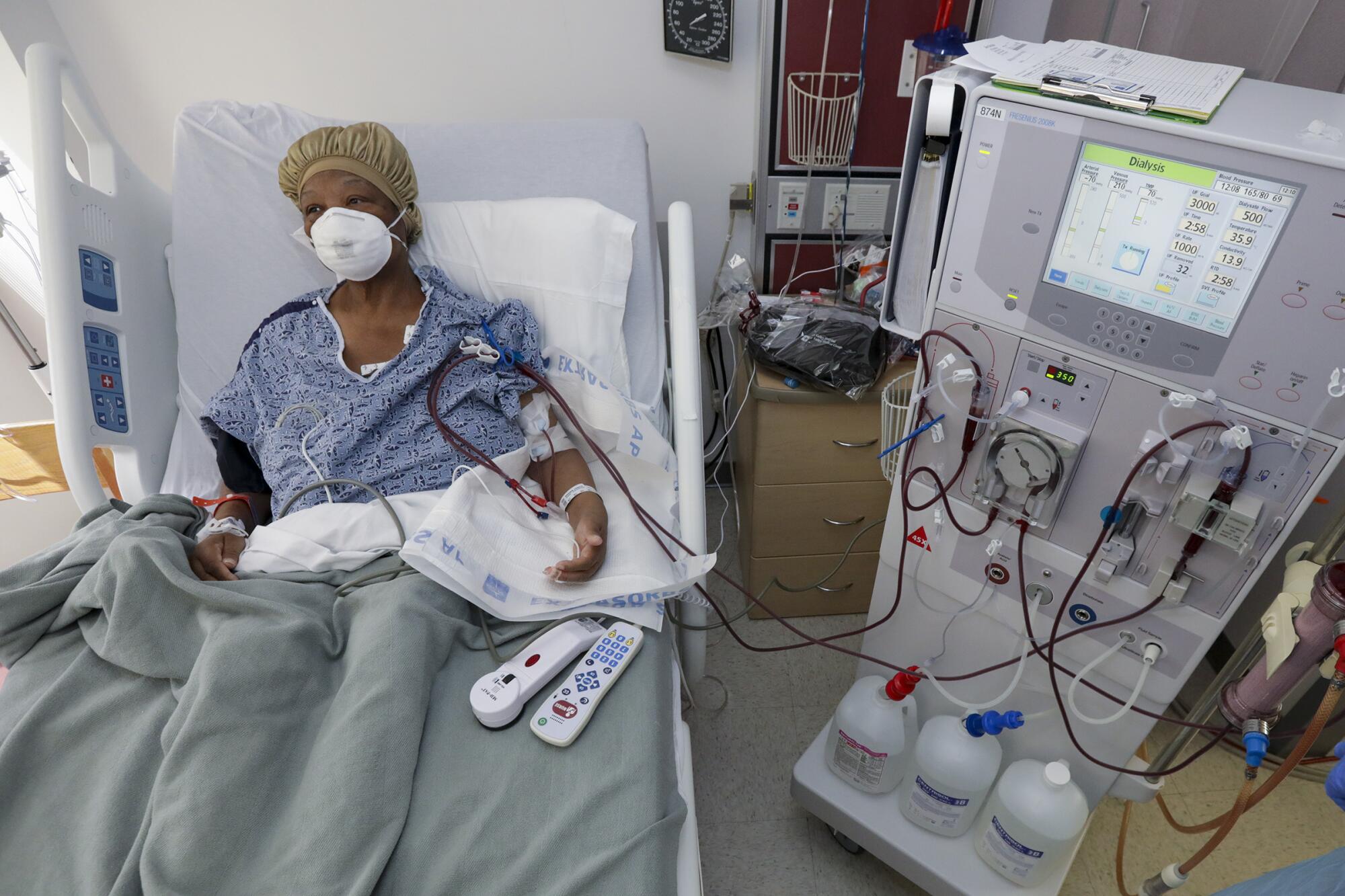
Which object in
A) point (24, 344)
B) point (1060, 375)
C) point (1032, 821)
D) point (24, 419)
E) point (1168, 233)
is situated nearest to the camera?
point (1168, 233)

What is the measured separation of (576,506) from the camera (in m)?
1.25

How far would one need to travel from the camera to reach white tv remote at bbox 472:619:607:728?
910mm

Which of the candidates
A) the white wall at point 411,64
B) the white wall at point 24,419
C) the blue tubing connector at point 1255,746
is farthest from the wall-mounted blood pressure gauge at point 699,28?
the white wall at point 24,419

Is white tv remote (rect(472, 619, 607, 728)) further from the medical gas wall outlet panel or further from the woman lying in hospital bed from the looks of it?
the medical gas wall outlet panel

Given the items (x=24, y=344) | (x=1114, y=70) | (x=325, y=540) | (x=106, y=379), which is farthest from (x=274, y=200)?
(x=1114, y=70)

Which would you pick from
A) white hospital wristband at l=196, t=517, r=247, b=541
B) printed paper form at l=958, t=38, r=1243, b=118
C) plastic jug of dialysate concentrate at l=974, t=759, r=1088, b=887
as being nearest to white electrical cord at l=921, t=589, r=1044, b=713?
plastic jug of dialysate concentrate at l=974, t=759, r=1088, b=887

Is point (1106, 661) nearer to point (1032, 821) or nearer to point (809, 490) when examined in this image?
point (1032, 821)

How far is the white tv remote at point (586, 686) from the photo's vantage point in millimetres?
898

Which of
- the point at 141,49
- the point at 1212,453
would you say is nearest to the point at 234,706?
the point at 1212,453

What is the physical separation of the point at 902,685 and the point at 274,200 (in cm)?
153

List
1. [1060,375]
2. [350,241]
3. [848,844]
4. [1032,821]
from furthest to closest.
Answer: [848,844], [350,241], [1032,821], [1060,375]

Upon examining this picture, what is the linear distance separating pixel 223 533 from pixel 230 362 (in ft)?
1.40

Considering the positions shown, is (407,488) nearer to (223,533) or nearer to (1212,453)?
(223,533)

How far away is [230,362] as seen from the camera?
147 centimetres
